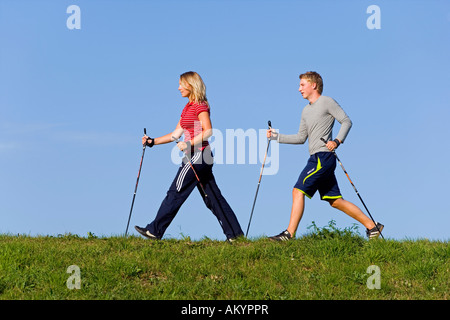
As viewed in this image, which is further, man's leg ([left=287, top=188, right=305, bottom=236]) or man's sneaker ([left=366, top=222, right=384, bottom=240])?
man's sneaker ([left=366, top=222, right=384, bottom=240])

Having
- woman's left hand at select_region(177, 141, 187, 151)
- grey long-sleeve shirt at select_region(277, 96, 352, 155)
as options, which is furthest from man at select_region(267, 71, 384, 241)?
woman's left hand at select_region(177, 141, 187, 151)

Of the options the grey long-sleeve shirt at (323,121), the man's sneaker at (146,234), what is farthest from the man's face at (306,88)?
the man's sneaker at (146,234)

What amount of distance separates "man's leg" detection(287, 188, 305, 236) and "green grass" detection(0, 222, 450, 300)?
0.35m

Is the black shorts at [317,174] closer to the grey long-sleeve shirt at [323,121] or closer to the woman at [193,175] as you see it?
the grey long-sleeve shirt at [323,121]

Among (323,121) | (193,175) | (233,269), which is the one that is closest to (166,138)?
(193,175)

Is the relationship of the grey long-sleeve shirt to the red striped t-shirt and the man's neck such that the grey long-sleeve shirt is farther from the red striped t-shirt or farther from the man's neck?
the red striped t-shirt

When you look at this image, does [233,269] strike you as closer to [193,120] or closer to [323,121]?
[193,120]

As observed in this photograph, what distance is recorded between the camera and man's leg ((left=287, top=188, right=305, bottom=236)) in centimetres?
984

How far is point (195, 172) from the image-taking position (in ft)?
32.9

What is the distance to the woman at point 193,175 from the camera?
10008 mm

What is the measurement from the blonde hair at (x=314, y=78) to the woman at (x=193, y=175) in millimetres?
1954
